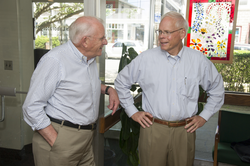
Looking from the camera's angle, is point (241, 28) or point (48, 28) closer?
point (48, 28)

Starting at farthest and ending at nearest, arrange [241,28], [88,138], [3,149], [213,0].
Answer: [241,28] < [213,0] < [3,149] < [88,138]

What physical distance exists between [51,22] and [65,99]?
114 centimetres

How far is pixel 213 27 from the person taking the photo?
3.08 metres

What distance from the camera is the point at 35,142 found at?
1.56 m

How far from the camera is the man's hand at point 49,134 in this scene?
4.81 ft

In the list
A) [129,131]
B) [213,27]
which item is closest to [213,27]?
[213,27]

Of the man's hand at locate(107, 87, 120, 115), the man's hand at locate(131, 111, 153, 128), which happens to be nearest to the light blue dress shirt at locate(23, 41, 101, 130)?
the man's hand at locate(107, 87, 120, 115)

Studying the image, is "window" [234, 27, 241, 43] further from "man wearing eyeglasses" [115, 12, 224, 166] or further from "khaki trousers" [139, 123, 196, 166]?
"khaki trousers" [139, 123, 196, 166]

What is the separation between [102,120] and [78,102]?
30.8 inches

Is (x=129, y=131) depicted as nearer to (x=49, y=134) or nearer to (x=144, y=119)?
(x=144, y=119)

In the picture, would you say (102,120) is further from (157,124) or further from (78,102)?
(78,102)

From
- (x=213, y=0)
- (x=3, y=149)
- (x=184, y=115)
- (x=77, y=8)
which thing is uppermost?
(x=213, y=0)

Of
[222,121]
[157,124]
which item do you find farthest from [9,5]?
[222,121]

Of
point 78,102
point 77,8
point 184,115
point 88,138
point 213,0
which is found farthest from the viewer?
point 213,0
